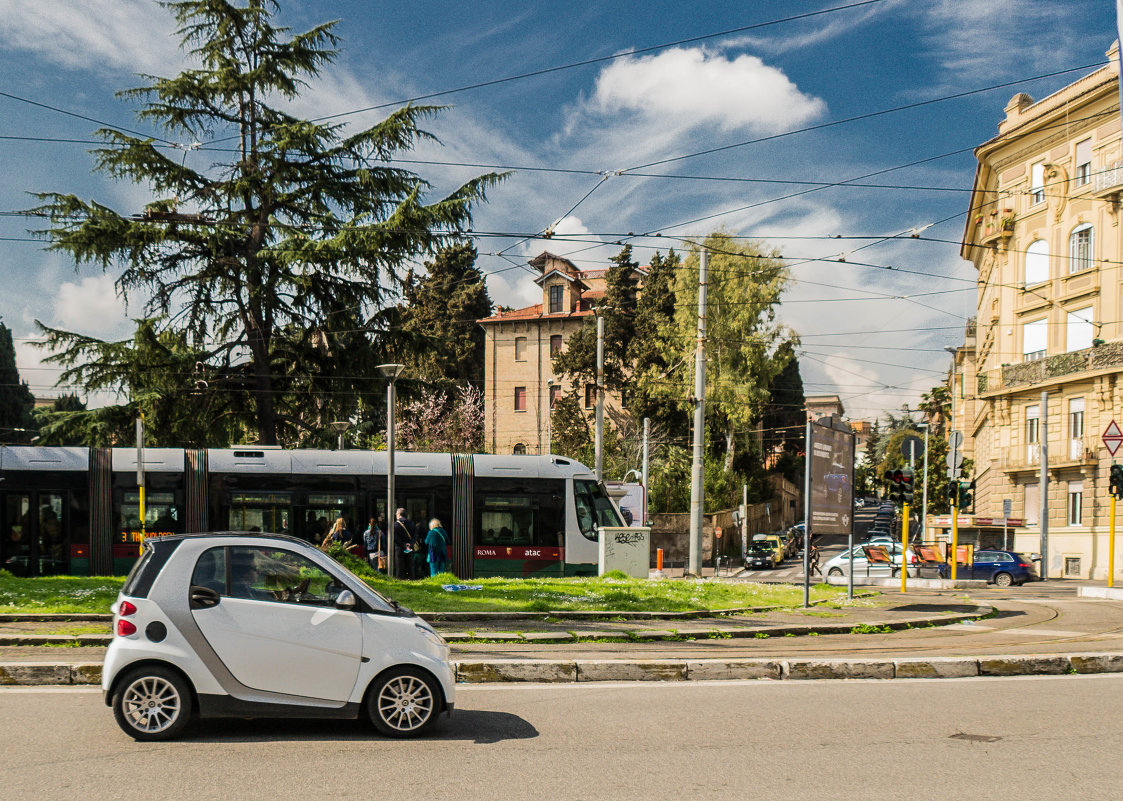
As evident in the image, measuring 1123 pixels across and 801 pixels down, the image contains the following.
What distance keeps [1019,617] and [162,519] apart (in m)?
17.7

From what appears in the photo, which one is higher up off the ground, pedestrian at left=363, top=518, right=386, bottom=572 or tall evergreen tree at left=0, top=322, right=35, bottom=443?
tall evergreen tree at left=0, top=322, right=35, bottom=443

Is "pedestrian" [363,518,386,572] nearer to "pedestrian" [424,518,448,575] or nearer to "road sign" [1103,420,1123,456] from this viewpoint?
"pedestrian" [424,518,448,575]

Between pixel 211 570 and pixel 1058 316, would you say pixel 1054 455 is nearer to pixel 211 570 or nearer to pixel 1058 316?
pixel 1058 316

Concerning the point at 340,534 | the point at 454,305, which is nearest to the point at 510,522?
the point at 340,534

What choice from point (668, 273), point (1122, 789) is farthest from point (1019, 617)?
point (668, 273)

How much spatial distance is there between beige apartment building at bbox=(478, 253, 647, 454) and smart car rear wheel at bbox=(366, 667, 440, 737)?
5718 cm

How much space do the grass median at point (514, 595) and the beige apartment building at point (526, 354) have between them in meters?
45.4

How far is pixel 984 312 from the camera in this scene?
5519 centimetres

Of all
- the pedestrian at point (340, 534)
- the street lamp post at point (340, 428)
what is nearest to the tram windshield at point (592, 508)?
the pedestrian at point (340, 534)

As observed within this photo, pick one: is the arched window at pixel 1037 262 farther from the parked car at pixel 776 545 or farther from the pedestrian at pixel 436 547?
the pedestrian at pixel 436 547

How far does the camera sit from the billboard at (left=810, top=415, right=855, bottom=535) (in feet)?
50.6

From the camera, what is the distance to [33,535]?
70.0 feet

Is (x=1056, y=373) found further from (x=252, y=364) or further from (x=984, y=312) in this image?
(x=252, y=364)

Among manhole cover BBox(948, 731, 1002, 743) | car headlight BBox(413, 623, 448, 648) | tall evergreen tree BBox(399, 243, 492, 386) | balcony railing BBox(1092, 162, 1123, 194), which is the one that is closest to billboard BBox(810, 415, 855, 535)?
manhole cover BBox(948, 731, 1002, 743)
